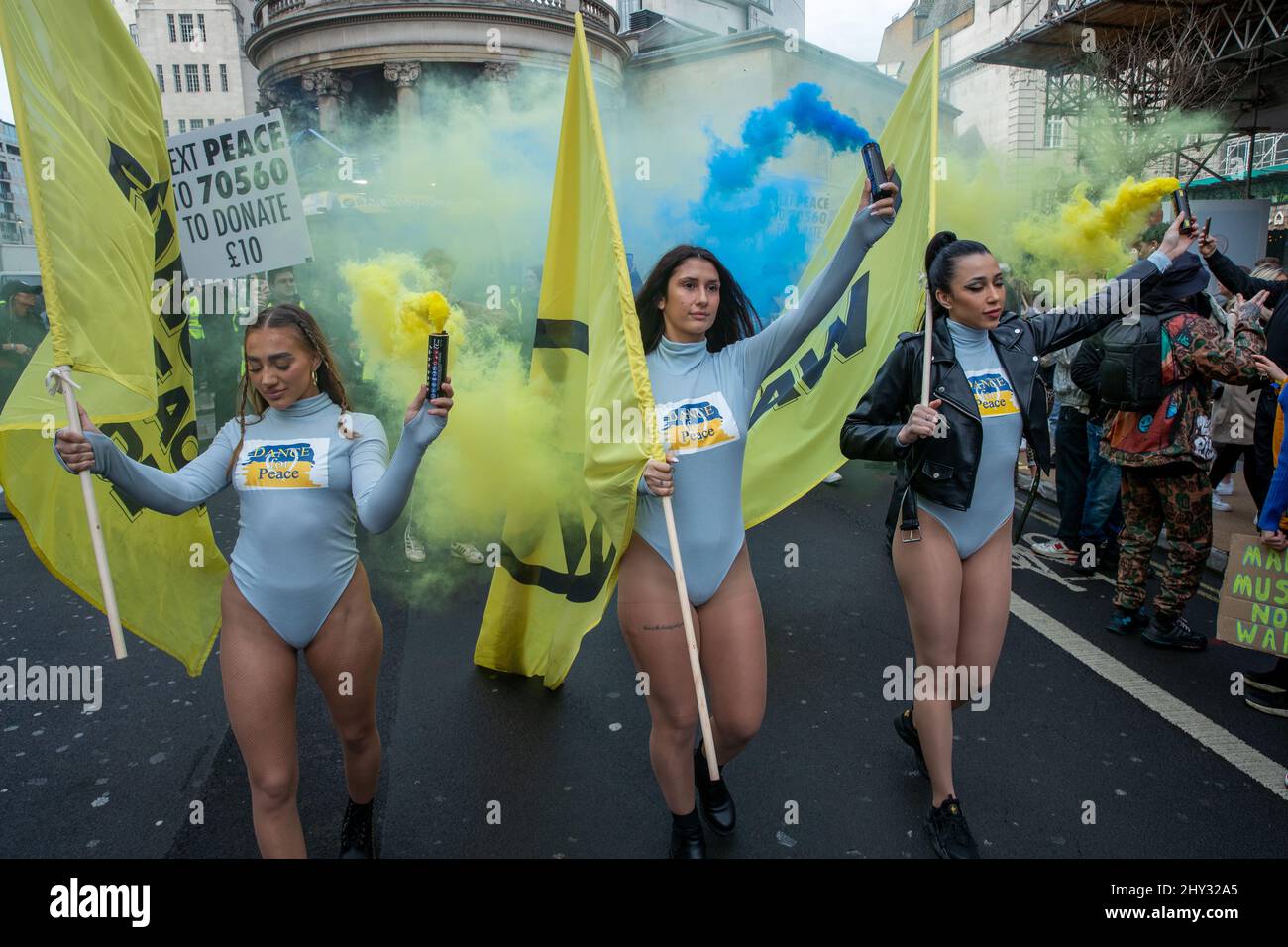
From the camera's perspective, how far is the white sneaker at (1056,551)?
241 inches

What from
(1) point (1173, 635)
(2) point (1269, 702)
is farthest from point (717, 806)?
(1) point (1173, 635)

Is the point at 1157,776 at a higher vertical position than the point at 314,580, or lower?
lower

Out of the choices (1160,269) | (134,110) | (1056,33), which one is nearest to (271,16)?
(1056,33)

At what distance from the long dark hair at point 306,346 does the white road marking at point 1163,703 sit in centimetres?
370

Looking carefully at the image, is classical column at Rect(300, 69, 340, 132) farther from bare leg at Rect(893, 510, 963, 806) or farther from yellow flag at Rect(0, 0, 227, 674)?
bare leg at Rect(893, 510, 963, 806)

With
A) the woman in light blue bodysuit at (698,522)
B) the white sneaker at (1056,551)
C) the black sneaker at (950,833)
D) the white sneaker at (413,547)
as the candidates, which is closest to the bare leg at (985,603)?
the black sneaker at (950,833)

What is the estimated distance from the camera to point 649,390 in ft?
8.81

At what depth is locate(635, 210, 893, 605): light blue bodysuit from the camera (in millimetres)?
2752

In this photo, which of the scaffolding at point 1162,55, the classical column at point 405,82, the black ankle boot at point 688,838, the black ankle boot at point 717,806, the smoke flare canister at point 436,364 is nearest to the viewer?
the smoke flare canister at point 436,364

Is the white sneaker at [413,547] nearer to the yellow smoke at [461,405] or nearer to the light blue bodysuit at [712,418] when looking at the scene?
the yellow smoke at [461,405]

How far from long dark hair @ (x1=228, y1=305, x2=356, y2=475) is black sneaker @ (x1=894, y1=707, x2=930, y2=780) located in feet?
8.29

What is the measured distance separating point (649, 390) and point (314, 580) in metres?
Answer: 1.18

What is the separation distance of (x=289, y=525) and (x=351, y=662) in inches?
18.3

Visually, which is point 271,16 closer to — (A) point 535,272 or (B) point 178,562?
(A) point 535,272
